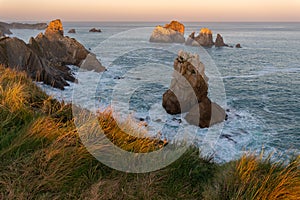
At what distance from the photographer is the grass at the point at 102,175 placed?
3.84 m

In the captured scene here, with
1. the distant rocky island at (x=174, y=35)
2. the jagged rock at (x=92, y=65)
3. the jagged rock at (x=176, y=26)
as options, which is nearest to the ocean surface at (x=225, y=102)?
the jagged rock at (x=92, y=65)

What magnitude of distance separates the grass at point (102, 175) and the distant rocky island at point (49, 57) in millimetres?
7587

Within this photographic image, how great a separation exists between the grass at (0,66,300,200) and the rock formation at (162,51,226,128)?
1459cm

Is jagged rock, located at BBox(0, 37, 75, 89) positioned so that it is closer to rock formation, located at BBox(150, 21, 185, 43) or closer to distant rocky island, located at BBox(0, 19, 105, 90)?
distant rocky island, located at BBox(0, 19, 105, 90)

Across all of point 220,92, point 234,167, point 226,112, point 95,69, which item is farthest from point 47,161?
point 95,69

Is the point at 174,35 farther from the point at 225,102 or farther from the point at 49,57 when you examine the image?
the point at 225,102

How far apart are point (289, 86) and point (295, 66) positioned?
18148 mm

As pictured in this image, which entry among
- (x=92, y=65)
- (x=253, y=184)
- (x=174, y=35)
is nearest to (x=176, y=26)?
(x=174, y=35)

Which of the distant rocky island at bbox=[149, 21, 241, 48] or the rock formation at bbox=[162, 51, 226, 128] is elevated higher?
the distant rocky island at bbox=[149, 21, 241, 48]

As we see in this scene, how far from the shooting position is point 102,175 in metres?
4.54

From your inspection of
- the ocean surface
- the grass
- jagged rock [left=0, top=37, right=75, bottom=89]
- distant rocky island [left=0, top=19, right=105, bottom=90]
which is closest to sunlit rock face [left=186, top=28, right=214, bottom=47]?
the ocean surface

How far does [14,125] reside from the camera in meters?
5.63

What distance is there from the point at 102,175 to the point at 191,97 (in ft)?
60.1

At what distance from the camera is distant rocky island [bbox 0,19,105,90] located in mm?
19562
